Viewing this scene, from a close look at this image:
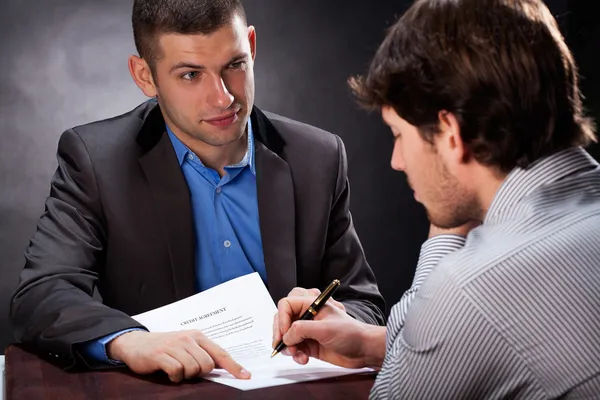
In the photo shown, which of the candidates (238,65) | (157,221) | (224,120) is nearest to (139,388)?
(157,221)

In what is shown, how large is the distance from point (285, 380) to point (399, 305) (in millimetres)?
299

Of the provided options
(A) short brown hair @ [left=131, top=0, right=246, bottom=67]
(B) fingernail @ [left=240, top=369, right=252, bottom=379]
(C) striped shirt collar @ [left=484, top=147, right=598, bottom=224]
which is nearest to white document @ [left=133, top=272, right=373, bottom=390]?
(B) fingernail @ [left=240, top=369, right=252, bottom=379]

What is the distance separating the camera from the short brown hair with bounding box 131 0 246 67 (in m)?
2.36

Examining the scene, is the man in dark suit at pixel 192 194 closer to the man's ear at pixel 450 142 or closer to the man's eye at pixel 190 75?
the man's eye at pixel 190 75

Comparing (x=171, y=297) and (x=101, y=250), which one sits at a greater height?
(x=101, y=250)

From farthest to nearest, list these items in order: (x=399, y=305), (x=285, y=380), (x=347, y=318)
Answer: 1. (x=347, y=318)
2. (x=285, y=380)
3. (x=399, y=305)

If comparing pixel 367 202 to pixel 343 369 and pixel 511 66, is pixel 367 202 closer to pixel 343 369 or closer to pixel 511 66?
pixel 343 369

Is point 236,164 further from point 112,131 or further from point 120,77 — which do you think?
point 120,77

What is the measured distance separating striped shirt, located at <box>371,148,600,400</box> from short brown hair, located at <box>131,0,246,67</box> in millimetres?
1167

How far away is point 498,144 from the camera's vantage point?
1540mm

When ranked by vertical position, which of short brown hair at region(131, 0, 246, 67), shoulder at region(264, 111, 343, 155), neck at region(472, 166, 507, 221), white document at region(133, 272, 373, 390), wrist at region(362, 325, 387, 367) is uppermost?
short brown hair at region(131, 0, 246, 67)

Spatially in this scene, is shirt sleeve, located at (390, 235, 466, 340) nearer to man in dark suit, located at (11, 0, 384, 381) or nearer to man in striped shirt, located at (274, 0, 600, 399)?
man in striped shirt, located at (274, 0, 600, 399)

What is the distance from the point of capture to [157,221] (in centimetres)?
247

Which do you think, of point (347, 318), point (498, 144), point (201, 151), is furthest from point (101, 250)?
point (498, 144)
